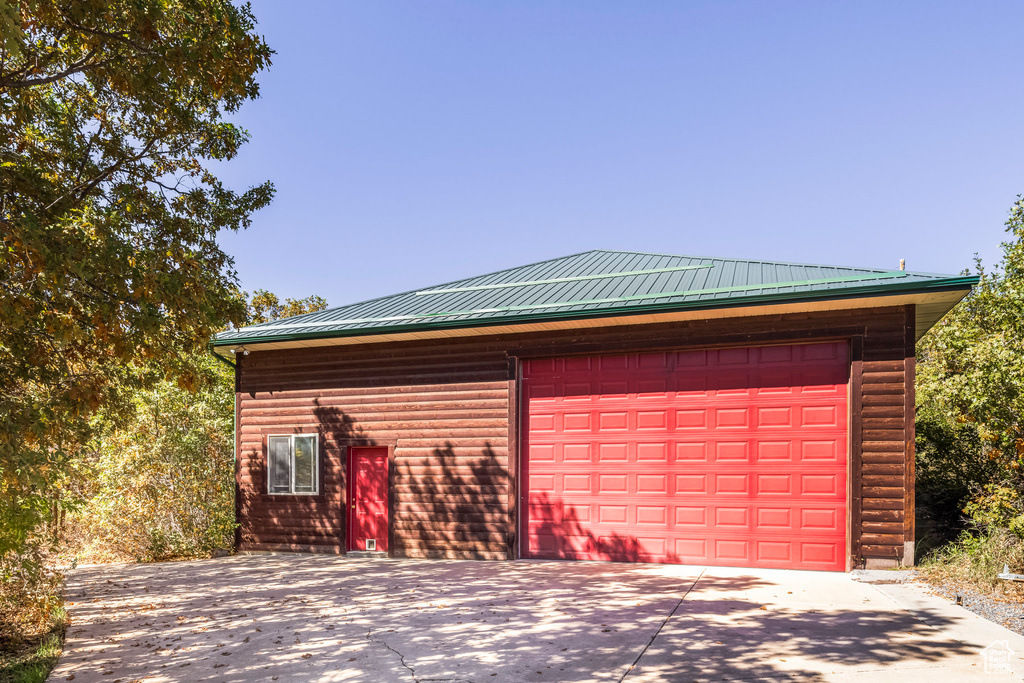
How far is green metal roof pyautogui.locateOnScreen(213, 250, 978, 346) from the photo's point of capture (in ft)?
27.9

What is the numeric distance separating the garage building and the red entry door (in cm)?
3

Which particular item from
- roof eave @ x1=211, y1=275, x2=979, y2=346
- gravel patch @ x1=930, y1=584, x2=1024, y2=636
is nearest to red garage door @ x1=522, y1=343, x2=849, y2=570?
roof eave @ x1=211, y1=275, x2=979, y2=346

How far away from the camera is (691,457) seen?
30.8ft

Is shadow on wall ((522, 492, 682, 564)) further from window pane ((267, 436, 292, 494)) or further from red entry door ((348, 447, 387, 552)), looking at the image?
window pane ((267, 436, 292, 494))

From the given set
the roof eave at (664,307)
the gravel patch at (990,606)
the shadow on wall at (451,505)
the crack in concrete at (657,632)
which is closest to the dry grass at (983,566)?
the gravel patch at (990,606)

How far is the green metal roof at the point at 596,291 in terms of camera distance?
8.52 meters

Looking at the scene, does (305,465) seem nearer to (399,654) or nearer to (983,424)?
(399,654)

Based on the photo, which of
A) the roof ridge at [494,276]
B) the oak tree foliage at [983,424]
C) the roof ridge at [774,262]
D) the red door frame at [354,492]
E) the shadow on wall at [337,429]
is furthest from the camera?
the shadow on wall at [337,429]

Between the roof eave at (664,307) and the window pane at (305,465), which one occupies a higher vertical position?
the roof eave at (664,307)

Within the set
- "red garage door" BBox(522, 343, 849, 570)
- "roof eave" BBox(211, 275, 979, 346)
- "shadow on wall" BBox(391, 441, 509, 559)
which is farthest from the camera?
"shadow on wall" BBox(391, 441, 509, 559)

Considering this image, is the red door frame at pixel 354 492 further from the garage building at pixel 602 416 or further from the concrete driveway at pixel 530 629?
the concrete driveway at pixel 530 629

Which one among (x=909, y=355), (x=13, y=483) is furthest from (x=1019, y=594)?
(x=13, y=483)

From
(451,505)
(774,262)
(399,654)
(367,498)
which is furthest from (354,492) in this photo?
(774,262)

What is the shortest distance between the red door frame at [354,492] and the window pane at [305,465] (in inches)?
28.3
